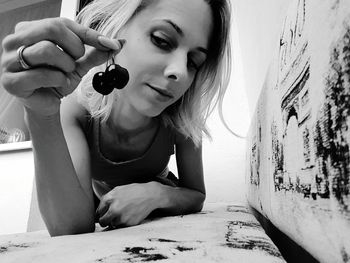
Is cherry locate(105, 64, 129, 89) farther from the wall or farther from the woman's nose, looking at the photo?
the wall

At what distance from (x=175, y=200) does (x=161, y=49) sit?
36 cm

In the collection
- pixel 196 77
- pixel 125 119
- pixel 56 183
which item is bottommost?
pixel 56 183

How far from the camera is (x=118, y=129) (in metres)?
0.84

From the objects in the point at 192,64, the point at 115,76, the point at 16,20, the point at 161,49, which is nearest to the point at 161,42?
the point at 161,49

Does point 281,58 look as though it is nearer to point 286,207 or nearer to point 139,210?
point 286,207

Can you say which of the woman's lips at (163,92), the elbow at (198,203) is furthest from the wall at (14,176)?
the woman's lips at (163,92)

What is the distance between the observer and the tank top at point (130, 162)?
779 millimetres

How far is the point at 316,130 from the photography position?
26 cm

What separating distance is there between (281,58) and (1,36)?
285cm

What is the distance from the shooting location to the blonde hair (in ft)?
2.39

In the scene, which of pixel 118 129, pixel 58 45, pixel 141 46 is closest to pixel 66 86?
pixel 58 45

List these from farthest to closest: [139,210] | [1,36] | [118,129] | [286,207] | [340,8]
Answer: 1. [1,36]
2. [118,129]
3. [139,210]
4. [286,207]
5. [340,8]

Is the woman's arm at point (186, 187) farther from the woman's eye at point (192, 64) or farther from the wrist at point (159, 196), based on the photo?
the woman's eye at point (192, 64)

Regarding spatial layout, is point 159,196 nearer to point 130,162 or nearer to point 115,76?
point 130,162
